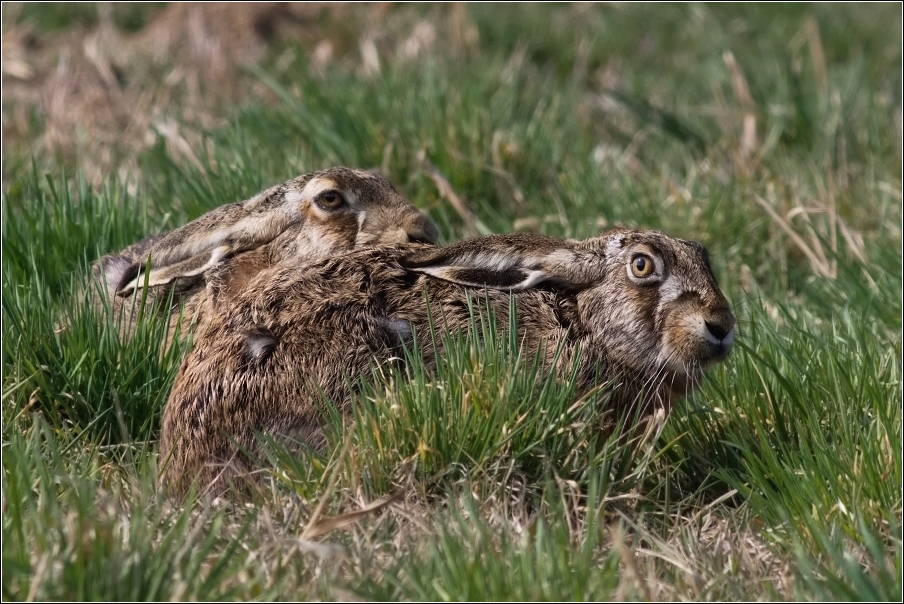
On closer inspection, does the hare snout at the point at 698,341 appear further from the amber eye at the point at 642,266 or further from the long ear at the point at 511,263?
the long ear at the point at 511,263

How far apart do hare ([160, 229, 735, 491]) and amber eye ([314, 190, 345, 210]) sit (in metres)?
0.80

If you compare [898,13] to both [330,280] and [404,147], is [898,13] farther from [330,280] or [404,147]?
[330,280]

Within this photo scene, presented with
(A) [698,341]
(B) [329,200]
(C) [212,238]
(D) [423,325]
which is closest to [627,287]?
(A) [698,341]

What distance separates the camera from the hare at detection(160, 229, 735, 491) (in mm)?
3588

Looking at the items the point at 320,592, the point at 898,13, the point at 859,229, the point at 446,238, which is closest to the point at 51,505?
the point at 320,592

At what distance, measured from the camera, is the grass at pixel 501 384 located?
2893 millimetres

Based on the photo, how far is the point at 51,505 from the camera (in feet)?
9.46

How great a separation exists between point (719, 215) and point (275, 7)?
4.99 metres

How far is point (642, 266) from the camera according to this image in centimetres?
414

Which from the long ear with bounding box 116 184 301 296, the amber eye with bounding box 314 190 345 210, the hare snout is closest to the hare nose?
the hare snout

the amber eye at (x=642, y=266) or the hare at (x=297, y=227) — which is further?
the hare at (x=297, y=227)

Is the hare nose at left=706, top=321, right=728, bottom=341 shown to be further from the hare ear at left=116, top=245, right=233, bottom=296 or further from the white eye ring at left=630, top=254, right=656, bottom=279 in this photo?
the hare ear at left=116, top=245, right=233, bottom=296

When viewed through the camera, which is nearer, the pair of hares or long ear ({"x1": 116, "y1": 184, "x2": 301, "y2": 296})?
the pair of hares

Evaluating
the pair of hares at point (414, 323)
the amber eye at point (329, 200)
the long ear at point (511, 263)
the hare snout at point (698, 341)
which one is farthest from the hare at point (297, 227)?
the hare snout at point (698, 341)
